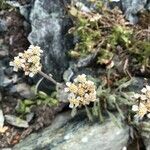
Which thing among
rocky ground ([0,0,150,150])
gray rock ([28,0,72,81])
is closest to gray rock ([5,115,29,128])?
rocky ground ([0,0,150,150])

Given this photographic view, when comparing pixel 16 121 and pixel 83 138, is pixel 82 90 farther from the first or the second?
pixel 16 121

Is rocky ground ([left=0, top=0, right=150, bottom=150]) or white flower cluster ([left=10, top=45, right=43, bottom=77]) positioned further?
rocky ground ([left=0, top=0, right=150, bottom=150])

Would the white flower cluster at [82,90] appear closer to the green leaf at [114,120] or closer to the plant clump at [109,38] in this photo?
the green leaf at [114,120]

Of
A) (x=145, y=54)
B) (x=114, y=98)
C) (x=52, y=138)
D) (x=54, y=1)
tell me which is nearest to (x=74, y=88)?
(x=114, y=98)

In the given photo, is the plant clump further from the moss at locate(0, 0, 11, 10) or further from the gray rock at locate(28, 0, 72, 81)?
the moss at locate(0, 0, 11, 10)

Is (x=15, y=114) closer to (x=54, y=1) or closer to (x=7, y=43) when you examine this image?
(x=7, y=43)

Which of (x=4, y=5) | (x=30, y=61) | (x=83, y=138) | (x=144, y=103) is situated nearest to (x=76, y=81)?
(x=30, y=61)
